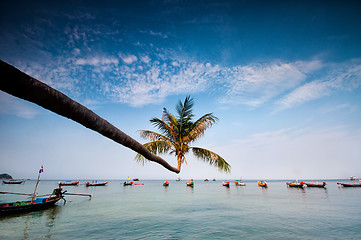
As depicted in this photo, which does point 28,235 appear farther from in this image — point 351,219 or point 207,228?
point 351,219

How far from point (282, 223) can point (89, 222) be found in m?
15.7

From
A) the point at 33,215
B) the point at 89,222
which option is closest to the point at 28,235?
the point at 89,222

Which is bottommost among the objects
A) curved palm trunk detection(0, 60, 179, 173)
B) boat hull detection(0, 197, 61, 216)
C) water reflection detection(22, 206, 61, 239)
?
water reflection detection(22, 206, 61, 239)

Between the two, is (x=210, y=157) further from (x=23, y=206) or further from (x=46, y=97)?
(x=23, y=206)

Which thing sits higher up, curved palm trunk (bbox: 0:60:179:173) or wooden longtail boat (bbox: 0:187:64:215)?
curved palm trunk (bbox: 0:60:179:173)

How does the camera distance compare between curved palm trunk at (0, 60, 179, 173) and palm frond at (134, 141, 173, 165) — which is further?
palm frond at (134, 141, 173, 165)

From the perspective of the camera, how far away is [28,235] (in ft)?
36.3

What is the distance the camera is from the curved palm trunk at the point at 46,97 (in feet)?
3.69

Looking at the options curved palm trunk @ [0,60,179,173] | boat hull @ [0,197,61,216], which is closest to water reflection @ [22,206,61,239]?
boat hull @ [0,197,61,216]

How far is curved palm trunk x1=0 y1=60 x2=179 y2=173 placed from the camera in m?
1.12

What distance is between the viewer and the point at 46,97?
1455mm

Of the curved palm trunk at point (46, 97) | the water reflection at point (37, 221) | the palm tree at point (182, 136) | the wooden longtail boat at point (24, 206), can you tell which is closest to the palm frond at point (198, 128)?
the palm tree at point (182, 136)

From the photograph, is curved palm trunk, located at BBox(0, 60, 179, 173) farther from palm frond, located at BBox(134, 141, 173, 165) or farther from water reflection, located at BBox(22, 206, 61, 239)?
water reflection, located at BBox(22, 206, 61, 239)

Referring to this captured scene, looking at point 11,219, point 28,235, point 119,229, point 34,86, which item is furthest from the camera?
point 11,219
